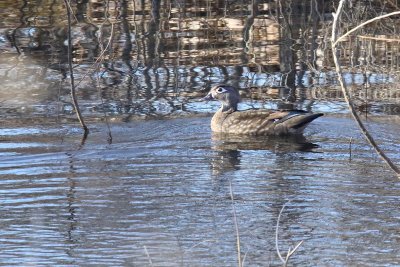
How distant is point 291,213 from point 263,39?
9.62 meters

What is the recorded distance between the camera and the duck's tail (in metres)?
12.2

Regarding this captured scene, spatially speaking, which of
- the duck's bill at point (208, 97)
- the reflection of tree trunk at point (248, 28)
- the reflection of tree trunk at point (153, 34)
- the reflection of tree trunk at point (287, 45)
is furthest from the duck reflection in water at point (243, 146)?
the reflection of tree trunk at point (153, 34)

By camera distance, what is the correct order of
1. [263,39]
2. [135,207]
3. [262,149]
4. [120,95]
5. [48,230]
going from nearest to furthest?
[48,230] < [135,207] < [262,149] < [120,95] < [263,39]

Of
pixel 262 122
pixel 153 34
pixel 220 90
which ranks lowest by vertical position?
pixel 262 122

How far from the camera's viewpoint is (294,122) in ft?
40.4

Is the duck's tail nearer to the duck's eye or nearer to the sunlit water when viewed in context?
the sunlit water

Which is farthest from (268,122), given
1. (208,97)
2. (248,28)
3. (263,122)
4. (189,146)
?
(248,28)

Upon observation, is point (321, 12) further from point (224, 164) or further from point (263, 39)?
point (224, 164)

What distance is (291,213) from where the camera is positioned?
28.9ft

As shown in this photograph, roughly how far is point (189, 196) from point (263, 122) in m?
3.33

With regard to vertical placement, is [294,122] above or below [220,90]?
below

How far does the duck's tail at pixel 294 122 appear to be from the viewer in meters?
12.2

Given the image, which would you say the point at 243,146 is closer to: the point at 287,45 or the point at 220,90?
the point at 220,90

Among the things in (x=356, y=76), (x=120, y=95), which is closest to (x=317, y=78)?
(x=356, y=76)
